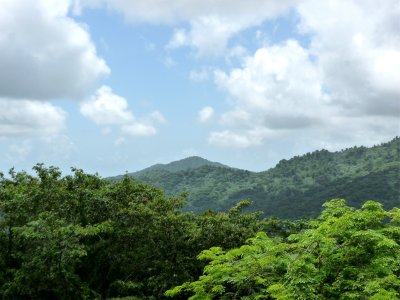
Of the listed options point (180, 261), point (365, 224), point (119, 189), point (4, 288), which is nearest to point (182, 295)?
point (180, 261)

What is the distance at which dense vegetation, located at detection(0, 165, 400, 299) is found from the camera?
15.5 m

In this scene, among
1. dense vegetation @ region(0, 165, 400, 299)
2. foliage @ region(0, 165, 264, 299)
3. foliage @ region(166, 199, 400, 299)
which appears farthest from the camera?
foliage @ region(0, 165, 264, 299)

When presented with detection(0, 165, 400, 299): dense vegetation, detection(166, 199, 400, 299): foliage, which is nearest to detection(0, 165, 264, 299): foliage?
detection(0, 165, 400, 299): dense vegetation

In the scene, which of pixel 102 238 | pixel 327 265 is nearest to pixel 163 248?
pixel 102 238

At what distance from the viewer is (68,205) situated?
22.7 m

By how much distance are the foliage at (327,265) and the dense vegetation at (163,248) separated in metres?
0.04

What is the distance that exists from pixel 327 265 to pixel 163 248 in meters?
9.72

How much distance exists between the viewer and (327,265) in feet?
51.8

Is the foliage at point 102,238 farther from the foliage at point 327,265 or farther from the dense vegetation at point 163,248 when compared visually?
the foliage at point 327,265

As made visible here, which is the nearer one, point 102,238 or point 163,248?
point 102,238

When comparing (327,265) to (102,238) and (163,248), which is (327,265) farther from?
(102,238)

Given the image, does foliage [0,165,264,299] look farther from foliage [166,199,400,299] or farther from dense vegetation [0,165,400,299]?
foliage [166,199,400,299]

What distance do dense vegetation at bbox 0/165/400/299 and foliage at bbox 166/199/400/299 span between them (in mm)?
38

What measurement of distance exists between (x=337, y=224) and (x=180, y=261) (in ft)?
31.6
